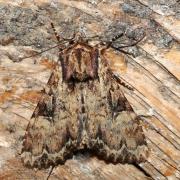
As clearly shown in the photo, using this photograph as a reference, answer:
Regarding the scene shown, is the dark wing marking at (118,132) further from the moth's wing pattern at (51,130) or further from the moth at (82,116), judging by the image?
the moth's wing pattern at (51,130)

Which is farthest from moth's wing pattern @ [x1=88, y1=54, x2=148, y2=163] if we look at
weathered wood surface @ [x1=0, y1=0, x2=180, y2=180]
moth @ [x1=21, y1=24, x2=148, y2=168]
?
weathered wood surface @ [x1=0, y1=0, x2=180, y2=180]

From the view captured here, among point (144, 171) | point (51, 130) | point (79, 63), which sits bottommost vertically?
point (51, 130)

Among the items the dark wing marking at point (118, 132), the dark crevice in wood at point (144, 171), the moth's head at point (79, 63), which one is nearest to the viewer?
the dark crevice in wood at point (144, 171)

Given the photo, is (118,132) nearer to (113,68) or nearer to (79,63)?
(113,68)

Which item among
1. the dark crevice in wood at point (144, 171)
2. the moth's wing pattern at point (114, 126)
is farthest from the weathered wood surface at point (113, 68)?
the moth's wing pattern at point (114, 126)

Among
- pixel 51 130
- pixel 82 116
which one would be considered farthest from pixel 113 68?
pixel 51 130
